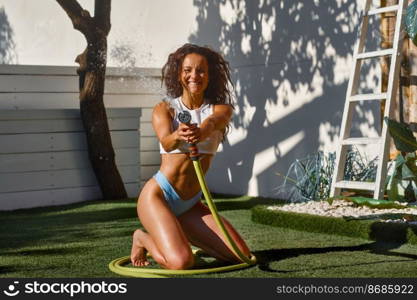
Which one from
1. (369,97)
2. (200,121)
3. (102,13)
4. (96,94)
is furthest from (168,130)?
(102,13)

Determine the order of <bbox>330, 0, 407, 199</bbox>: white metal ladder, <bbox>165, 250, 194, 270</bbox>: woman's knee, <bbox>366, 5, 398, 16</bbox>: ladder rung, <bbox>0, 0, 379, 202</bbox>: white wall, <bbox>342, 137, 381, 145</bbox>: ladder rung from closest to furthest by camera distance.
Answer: <bbox>165, 250, 194, 270</bbox>: woman's knee, <bbox>330, 0, 407, 199</bbox>: white metal ladder, <bbox>342, 137, 381, 145</bbox>: ladder rung, <bbox>366, 5, 398, 16</bbox>: ladder rung, <bbox>0, 0, 379, 202</bbox>: white wall

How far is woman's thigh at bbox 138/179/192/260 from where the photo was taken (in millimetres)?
4102

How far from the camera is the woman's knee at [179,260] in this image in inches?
161

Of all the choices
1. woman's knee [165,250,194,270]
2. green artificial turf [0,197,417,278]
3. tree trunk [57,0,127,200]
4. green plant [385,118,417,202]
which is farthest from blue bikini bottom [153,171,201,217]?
tree trunk [57,0,127,200]

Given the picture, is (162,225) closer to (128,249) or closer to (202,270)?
(202,270)

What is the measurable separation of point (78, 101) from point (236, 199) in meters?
1.98

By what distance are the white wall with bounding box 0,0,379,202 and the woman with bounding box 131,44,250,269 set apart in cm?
313

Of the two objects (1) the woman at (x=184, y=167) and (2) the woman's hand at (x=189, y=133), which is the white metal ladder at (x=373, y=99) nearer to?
(1) the woman at (x=184, y=167)

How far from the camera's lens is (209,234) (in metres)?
4.34

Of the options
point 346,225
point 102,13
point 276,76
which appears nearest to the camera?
point 346,225

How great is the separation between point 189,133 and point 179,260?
62 centimetres

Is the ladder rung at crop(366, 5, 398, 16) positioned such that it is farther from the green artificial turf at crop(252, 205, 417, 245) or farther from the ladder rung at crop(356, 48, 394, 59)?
the green artificial turf at crop(252, 205, 417, 245)

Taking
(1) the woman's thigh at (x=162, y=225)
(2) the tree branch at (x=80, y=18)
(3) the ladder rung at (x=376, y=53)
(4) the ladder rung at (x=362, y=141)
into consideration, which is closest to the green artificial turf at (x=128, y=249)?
(1) the woman's thigh at (x=162, y=225)

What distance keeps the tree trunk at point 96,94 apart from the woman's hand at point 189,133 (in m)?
4.41
